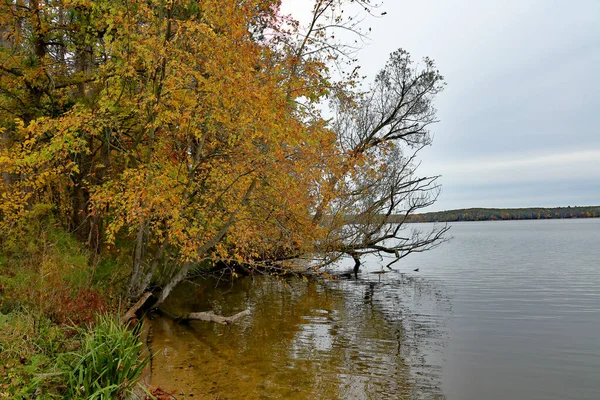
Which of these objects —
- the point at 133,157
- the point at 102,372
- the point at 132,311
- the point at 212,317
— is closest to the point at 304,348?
the point at 212,317

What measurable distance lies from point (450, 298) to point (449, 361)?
10.0 meters

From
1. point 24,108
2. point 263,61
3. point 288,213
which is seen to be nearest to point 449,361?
point 288,213

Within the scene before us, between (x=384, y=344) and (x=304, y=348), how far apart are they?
8.10 ft

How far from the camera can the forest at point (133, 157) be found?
779 centimetres

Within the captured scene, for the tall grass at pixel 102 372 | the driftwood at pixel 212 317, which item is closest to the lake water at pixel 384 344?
the driftwood at pixel 212 317

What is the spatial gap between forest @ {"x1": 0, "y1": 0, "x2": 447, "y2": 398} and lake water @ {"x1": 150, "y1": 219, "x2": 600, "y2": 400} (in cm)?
196

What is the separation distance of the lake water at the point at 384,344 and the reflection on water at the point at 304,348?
3 cm

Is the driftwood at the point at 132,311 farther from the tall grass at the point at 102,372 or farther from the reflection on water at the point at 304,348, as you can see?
the tall grass at the point at 102,372

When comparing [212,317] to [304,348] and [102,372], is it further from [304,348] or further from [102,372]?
[102,372]

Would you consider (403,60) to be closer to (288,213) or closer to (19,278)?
(288,213)

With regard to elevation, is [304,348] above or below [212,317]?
below

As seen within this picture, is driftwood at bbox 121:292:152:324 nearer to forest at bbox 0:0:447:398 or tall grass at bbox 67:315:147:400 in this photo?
forest at bbox 0:0:447:398

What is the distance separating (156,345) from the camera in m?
10.6

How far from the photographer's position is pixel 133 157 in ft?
44.0
